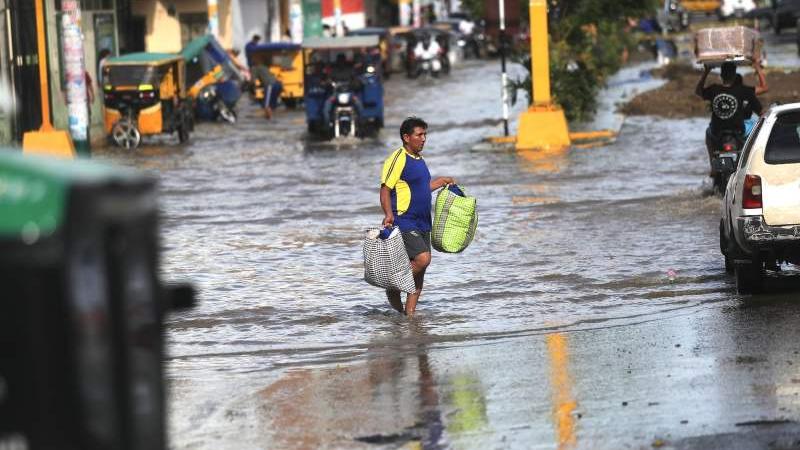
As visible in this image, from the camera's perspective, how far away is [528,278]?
1546 cm

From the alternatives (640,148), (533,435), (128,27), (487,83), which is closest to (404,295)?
(533,435)

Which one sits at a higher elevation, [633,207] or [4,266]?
[4,266]

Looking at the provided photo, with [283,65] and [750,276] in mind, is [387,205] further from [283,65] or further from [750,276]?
[283,65]

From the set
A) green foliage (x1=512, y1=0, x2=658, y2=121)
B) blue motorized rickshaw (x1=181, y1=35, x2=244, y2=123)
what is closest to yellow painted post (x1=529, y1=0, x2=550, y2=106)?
green foliage (x1=512, y1=0, x2=658, y2=121)

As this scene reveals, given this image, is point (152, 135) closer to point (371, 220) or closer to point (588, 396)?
point (371, 220)

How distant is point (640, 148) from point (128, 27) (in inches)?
708

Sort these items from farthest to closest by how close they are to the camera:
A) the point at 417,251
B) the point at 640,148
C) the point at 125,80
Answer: the point at 125,80 < the point at 640,148 < the point at 417,251

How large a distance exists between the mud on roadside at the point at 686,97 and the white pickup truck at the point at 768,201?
18.9 m

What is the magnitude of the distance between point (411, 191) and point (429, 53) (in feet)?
147

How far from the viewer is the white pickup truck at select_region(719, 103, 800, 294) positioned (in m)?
12.9

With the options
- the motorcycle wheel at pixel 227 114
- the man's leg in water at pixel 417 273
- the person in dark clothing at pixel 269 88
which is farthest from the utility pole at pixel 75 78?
the man's leg in water at pixel 417 273

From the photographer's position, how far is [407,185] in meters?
13.2

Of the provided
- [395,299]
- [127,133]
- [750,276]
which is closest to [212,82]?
[127,133]

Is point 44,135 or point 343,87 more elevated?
point 343,87
